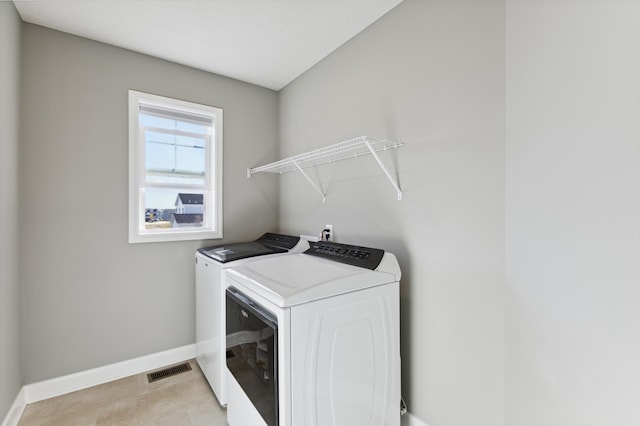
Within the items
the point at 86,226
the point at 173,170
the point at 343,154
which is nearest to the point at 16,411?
the point at 86,226

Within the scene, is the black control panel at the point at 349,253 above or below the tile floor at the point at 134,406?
above

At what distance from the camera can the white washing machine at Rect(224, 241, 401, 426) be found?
1.17m

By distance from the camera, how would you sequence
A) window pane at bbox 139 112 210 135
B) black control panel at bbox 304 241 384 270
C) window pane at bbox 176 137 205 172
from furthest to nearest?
1. window pane at bbox 176 137 205 172
2. window pane at bbox 139 112 210 135
3. black control panel at bbox 304 241 384 270

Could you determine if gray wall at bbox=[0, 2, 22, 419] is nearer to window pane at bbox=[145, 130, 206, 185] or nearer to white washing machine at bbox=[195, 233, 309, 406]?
window pane at bbox=[145, 130, 206, 185]

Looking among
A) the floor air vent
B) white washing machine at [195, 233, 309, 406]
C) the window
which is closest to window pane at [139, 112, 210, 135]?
the window

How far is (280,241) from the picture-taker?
93.4 inches

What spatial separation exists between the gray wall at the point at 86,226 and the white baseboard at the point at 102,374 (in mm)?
50

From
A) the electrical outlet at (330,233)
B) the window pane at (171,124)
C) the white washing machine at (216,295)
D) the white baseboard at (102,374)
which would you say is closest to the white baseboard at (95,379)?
the white baseboard at (102,374)

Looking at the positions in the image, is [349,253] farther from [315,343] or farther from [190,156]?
[190,156]

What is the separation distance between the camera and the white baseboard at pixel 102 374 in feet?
6.25

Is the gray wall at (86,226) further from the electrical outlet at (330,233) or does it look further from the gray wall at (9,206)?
the electrical outlet at (330,233)

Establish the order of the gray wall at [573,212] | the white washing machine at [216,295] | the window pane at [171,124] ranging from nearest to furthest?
the gray wall at [573,212], the white washing machine at [216,295], the window pane at [171,124]

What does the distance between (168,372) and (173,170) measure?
1.69 meters

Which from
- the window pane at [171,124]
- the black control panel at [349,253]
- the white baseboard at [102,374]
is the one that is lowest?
the white baseboard at [102,374]
